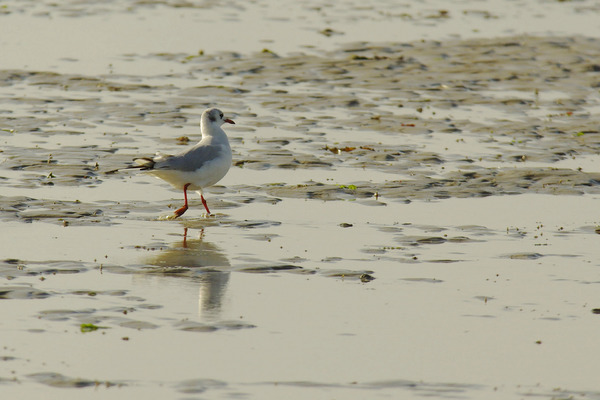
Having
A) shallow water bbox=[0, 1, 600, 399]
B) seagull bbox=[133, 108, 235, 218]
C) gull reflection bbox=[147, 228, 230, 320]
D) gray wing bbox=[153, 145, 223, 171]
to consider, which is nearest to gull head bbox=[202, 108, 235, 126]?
seagull bbox=[133, 108, 235, 218]

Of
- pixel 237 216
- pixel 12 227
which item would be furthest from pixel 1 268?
pixel 237 216

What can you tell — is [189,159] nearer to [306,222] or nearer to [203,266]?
[306,222]

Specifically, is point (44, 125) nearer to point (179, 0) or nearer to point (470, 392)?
point (470, 392)

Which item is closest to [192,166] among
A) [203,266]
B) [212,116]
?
[212,116]

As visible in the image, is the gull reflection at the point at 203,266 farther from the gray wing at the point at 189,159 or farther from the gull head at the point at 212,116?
the gull head at the point at 212,116

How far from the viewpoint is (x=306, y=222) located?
12.1 metres

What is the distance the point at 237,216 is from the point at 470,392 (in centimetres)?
517

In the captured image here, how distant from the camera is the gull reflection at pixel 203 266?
9.17 meters

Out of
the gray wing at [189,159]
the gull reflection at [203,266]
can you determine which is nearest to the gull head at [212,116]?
the gray wing at [189,159]

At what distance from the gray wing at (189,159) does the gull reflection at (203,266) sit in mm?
1004

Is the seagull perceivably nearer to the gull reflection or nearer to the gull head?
the gull head

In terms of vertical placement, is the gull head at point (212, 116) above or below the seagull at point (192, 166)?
above

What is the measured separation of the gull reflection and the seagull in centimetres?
99

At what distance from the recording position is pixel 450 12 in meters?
30.2
